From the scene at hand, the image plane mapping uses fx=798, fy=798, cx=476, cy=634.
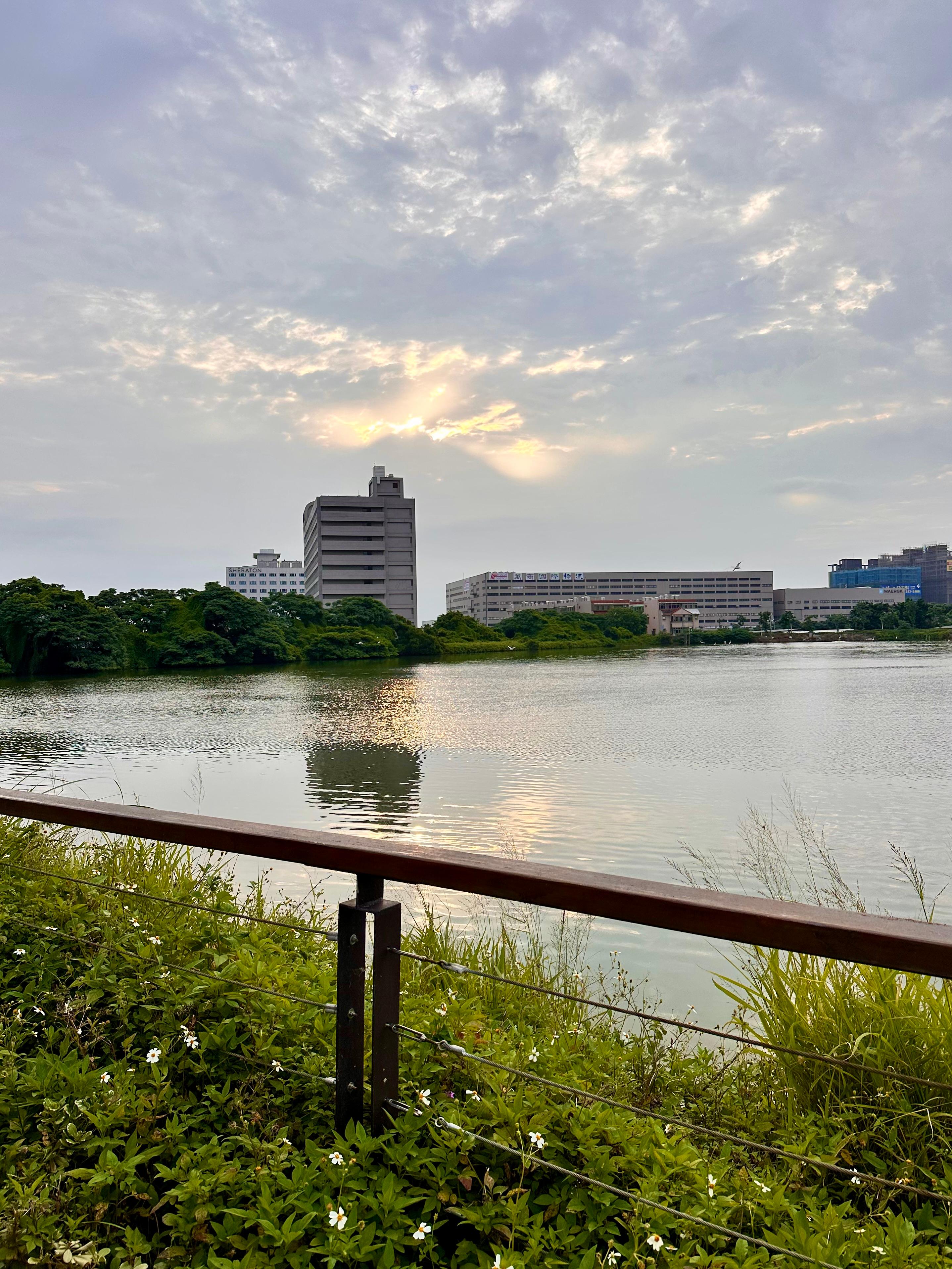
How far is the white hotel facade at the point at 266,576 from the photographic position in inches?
6019

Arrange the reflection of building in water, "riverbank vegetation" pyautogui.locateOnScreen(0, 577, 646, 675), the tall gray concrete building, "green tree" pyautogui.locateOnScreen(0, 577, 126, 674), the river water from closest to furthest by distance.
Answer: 1. the river water
2. the reflection of building in water
3. "green tree" pyautogui.locateOnScreen(0, 577, 126, 674)
4. "riverbank vegetation" pyautogui.locateOnScreen(0, 577, 646, 675)
5. the tall gray concrete building

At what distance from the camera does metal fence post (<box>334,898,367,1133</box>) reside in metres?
1.61

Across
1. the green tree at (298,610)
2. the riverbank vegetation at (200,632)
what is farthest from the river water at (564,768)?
the green tree at (298,610)

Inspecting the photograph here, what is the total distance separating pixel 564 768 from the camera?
12570 millimetres

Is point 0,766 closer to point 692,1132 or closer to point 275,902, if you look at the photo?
point 275,902

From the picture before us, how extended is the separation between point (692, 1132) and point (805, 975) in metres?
0.90

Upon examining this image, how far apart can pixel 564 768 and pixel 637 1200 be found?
37.0 ft

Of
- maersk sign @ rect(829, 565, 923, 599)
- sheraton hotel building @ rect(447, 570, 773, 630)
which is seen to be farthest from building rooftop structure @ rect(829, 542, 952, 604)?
sheraton hotel building @ rect(447, 570, 773, 630)

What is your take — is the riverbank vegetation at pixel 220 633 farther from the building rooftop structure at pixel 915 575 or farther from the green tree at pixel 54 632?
the building rooftop structure at pixel 915 575

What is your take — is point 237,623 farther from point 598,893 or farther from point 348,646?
point 598,893

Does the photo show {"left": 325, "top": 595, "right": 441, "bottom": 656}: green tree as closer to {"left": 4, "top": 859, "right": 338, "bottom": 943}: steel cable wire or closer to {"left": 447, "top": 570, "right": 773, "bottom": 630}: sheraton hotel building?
{"left": 4, "top": 859, "right": 338, "bottom": 943}: steel cable wire

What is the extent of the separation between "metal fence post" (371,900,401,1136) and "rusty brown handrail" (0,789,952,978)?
0.30 feet

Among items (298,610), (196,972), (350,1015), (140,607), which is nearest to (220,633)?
(140,607)

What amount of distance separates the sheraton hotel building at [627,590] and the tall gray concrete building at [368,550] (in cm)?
4626
